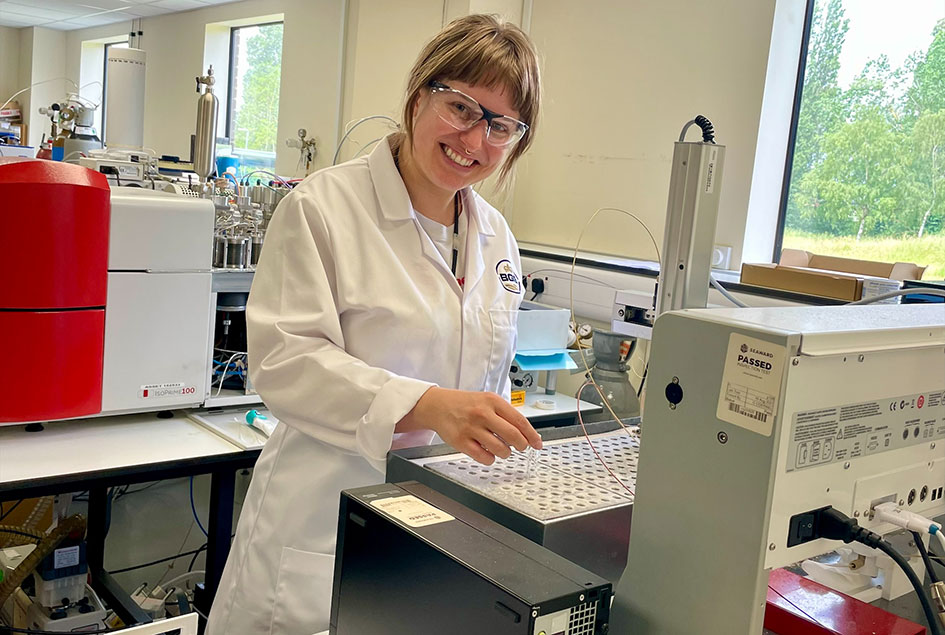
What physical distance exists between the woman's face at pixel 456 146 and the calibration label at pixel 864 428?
0.65m

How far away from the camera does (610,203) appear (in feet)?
9.74

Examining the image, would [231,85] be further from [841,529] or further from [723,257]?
[841,529]

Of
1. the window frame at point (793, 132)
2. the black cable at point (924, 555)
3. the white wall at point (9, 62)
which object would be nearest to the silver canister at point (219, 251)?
the black cable at point (924, 555)

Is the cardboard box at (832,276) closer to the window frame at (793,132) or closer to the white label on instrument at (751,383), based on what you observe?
the window frame at (793,132)

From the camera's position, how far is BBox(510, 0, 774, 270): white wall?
8.51ft

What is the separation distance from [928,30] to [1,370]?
258cm

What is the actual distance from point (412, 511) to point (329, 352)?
389mm

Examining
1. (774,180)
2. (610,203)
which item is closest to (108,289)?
(610,203)

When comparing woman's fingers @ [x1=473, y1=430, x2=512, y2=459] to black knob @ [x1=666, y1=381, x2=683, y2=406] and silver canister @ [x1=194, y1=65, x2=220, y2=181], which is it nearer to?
black knob @ [x1=666, y1=381, x2=683, y2=406]

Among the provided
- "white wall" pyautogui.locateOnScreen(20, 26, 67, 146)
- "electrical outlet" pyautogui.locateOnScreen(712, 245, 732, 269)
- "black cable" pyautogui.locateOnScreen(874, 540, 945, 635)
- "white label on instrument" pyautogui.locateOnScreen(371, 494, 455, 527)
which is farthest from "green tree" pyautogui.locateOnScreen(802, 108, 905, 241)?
"white wall" pyautogui.locateOnScreen(20, 26, 67, 146)

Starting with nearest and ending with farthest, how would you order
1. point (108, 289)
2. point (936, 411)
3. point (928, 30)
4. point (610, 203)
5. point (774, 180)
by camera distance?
point (936, 411), point (108, 289), point (928, 30), point (774, 180), point (610, 203)

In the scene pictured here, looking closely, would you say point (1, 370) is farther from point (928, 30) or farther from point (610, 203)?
point (928, 30)

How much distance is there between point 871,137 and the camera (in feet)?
8.04

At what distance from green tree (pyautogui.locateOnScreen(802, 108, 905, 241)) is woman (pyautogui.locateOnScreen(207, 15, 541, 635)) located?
165 cm
